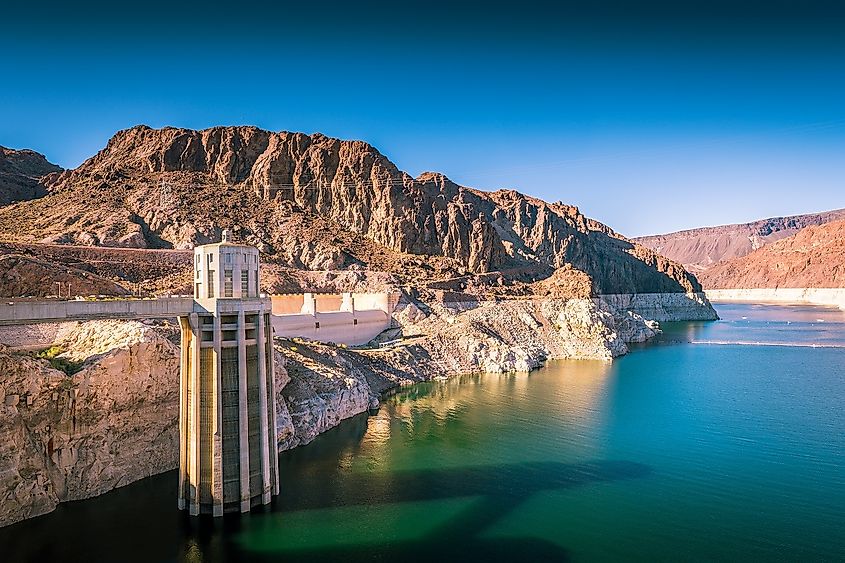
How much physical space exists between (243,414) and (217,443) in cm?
157

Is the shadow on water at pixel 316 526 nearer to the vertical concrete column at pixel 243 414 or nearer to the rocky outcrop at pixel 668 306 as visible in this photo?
the vertical concrete column at pixel 243 414

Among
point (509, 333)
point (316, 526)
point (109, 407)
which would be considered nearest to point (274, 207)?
point (509, 333)

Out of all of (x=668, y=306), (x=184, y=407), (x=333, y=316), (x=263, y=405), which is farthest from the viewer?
(x=668, y=306)

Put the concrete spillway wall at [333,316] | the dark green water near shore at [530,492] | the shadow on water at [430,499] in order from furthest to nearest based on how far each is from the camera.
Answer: the concrete spillway wall at [333,316], the dark green water near shore at [530,492], the shadow on water at [430,499]

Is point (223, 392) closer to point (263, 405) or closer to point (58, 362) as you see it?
→ point (263, 405)

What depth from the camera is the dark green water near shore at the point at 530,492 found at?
25.3 m

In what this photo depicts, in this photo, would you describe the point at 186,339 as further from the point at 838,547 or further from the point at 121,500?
the point at 838,547

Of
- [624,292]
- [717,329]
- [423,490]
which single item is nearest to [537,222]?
[624,292]

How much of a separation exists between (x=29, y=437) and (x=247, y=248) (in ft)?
38.9

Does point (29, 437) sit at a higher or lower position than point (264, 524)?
higher

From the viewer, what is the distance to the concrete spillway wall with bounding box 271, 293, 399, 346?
62.6 m

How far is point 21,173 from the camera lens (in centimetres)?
12125

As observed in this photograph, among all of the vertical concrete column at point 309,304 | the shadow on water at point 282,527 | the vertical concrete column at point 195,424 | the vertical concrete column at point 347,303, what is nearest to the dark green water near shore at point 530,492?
the shadow on water at point 282,527

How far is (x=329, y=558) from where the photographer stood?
24359 mm
